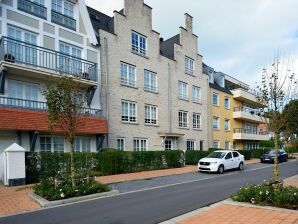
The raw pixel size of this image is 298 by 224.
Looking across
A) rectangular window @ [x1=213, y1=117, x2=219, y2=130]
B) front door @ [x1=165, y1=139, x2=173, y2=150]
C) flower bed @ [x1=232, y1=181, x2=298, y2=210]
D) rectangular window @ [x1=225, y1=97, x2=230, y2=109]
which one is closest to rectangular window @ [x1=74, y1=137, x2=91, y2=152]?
front door @ [x1=165, y1=139, x2=173, y2=150]

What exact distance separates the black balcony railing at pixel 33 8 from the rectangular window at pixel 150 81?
11.0 m

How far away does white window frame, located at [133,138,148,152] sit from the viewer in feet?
84.5

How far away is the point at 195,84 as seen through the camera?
34594 millimetres

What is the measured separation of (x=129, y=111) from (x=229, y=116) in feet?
72.6

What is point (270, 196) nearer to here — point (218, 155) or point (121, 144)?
point (218, 155)

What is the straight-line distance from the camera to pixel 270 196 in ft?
27.5

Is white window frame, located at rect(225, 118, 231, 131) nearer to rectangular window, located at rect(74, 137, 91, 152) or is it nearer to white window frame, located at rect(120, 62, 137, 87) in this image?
white window frame, located at rect(120, 62, 137, 87)

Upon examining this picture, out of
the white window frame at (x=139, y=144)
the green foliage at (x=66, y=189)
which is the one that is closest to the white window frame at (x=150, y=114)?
the white window frame at (x=139, y=144)

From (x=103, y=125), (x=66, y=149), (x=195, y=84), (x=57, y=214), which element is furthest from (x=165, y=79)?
(x=57, y=214)

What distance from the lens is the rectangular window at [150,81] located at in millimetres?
27712

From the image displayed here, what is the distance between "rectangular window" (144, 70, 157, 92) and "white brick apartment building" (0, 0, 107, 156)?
20.4ft

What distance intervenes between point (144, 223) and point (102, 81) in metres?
16.7

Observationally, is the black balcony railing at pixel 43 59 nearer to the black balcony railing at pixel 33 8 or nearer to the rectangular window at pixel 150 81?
the black balcony railing at pixel 33 8

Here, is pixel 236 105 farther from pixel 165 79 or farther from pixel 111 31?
pixel 111 31
